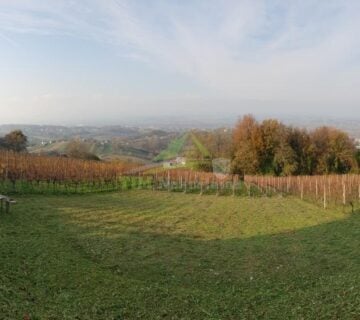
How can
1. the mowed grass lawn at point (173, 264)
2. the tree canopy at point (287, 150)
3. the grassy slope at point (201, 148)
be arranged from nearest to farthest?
the mowed grass lawn at point (173, 264)
the tree canopy at point (287, 150)
the grassy slope at point (201, 148)

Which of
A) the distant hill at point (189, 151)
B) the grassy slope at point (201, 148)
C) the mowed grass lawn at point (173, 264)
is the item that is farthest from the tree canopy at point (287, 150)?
the mowed grass lawn at point (173, 264)

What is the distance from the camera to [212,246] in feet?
46.5

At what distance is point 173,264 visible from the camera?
1171 cm

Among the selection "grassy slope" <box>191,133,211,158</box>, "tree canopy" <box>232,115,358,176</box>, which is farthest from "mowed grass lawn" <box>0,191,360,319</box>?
"grassy slope" <box>191,133,211,158</box>

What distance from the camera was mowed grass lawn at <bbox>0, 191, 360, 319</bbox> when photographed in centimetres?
765

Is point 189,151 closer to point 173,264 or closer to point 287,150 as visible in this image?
point 287,150

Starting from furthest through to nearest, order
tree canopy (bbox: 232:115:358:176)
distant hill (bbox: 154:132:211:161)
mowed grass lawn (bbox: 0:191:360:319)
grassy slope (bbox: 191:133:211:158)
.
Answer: grassy slope (bbox: 191:133:211:158) < distant hill (bbox: 154:132:211:161) < tree canopy (bbox: 232:115:358:176) < mowed grass lawn (bbox: 0:191:360:319)

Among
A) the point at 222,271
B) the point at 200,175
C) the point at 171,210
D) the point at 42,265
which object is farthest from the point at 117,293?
the point at 200,175

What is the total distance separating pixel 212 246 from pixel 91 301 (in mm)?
6784

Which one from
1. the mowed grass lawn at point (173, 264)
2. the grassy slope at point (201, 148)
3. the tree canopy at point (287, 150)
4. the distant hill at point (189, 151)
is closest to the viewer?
the mowed grass lawn at point (173, 264)

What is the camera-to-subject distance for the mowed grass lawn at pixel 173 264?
7.65 meters

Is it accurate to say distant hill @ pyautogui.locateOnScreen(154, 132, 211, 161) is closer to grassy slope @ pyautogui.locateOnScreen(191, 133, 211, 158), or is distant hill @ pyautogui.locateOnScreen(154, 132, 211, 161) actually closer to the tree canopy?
grassy slope @ pyautogui.locateOnScreen(191, 133, 211, 158)

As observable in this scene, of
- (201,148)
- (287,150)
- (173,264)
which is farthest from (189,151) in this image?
(173,264)

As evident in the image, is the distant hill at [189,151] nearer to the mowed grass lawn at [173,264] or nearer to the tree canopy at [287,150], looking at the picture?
the tree canopy at [287,150]
